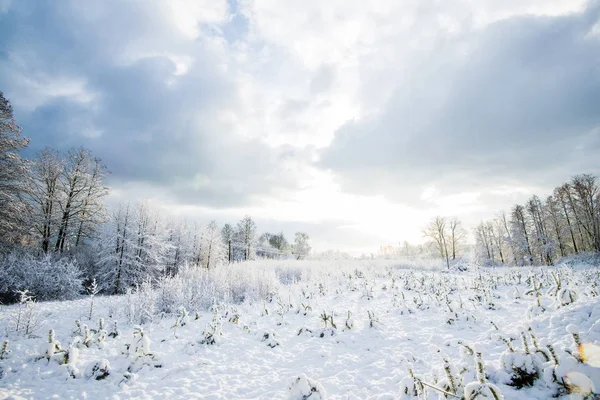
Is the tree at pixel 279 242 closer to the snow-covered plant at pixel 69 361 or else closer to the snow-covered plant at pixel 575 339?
the snow-covered plant at pixel 69 361

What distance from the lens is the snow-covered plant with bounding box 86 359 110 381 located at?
4457 millimetres

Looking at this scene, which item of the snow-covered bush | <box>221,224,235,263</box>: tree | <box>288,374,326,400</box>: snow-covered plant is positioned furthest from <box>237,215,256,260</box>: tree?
<box>288,374,326,400</box>: snow-covered plant

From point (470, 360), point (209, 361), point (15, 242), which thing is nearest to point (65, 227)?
point (15, 242)

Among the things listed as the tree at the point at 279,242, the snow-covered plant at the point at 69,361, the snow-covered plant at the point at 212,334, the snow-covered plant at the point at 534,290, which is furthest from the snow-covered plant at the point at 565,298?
the tree at the point at 279,242

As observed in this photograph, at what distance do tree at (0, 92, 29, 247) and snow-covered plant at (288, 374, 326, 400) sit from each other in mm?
15815

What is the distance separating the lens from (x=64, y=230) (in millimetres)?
19125

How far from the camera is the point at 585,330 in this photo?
396cm

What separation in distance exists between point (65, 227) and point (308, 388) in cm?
2440

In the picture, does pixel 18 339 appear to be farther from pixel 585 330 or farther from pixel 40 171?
pixel 40 171

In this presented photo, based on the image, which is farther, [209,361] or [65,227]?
[65,227]

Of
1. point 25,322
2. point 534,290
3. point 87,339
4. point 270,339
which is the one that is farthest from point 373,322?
point 25,322

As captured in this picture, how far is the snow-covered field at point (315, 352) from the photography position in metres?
3.02

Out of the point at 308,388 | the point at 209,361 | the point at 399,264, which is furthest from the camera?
the point at 399,264

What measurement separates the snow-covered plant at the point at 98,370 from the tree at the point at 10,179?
11.9 metres
